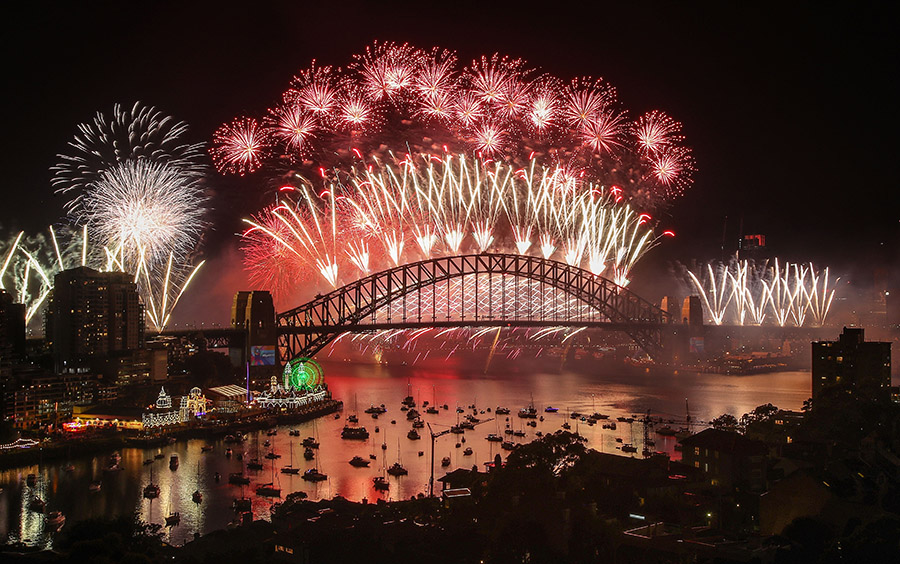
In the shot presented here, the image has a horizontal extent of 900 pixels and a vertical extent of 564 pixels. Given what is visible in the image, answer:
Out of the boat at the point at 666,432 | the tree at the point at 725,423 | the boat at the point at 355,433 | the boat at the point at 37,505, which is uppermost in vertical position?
the tree at the point at 725,423

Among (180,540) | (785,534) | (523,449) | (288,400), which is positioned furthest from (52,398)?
(785,534)

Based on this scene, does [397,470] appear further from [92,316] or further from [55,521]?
[92,316]

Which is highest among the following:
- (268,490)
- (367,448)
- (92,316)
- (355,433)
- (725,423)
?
(92,316)

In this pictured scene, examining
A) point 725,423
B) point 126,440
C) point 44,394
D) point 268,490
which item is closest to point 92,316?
point 44,394

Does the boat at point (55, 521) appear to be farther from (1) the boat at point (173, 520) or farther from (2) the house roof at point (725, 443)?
(2) the house roof at point (725, 443)

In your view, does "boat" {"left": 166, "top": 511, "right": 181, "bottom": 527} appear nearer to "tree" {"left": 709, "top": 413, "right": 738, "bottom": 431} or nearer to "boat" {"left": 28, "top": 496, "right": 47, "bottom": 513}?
"boat" {"left": 28, "top": 496, "right": 47, "bottom": 513}

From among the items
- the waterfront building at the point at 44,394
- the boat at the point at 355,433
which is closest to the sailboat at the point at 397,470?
the boat at the point at 355,433

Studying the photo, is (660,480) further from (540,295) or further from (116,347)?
(540,295)
